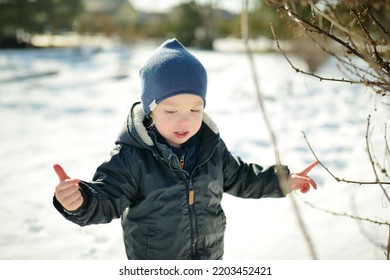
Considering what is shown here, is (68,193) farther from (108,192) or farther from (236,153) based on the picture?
(236,153)

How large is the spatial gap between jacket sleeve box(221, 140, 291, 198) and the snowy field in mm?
215

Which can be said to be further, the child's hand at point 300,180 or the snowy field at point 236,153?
the snowy field at point 236,153

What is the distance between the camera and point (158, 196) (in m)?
1.62

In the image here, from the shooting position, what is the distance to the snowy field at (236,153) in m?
2.26

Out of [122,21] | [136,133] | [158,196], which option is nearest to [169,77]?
[136,133]

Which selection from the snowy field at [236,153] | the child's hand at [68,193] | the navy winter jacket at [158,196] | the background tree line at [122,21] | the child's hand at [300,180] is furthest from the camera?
the background tree line at [122,21]

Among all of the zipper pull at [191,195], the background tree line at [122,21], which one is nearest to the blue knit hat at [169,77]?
the zipper pull at [191,195]

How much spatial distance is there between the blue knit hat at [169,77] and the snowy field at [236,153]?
48 cm

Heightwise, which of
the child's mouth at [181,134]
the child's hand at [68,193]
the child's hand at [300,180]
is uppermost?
the child's mouth at [181,134]

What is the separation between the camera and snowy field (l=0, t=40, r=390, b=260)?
226 centimetres

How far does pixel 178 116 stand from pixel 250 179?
1.79 ft

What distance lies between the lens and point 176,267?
1711 millimetres

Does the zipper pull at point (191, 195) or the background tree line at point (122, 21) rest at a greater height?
the background tree line at point (122, 21)

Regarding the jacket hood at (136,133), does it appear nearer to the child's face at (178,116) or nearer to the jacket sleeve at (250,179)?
the child's face at (178,116)
